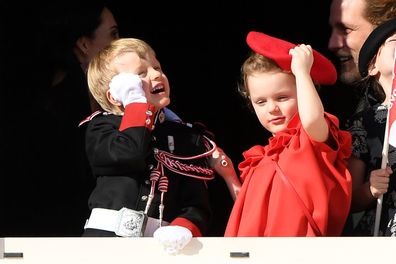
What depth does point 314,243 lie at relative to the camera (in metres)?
3.07

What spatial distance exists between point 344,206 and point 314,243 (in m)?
0.20

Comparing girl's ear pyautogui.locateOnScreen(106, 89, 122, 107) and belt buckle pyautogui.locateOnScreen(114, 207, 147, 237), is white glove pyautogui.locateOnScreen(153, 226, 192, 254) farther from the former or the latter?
girl's ear pyautogui.locateOnScreen(106, 89, 122, 107)

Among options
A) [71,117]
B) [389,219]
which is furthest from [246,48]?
[389,219]

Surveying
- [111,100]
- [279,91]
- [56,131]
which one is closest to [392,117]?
[279,91]

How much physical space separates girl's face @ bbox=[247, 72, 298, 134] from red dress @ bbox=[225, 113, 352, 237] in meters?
0.04

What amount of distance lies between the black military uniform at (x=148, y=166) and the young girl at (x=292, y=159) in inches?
5.9

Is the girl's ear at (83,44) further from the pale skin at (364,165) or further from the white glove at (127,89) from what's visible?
the pale skin at (364,165)

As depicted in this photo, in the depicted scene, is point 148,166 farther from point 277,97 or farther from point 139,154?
point 277,97

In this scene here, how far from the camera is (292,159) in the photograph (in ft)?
10.5

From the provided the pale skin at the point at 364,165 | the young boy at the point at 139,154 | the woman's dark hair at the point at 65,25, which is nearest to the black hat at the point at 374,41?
the pale skin at the point at 364,165

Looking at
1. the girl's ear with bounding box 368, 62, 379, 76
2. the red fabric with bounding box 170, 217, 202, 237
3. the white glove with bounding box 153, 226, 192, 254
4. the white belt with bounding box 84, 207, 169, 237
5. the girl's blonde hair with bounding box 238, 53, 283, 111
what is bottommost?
the red fabric with bounding box 170, 217, 202, 237

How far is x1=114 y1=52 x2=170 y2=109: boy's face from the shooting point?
3.44 m

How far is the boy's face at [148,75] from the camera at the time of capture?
11.3 ft

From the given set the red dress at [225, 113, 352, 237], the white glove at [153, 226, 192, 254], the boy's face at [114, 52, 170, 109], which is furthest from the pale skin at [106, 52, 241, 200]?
the white glove at [153, 226, 192, 254]
